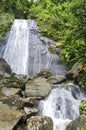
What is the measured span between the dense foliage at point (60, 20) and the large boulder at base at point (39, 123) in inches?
195

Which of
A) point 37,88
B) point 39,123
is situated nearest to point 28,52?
point 37,88

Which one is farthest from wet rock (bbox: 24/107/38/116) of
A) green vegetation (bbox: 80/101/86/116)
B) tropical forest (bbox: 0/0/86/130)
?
green vegetation (bbox: 80/101/86/116)

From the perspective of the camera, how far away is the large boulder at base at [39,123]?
11.3 meters

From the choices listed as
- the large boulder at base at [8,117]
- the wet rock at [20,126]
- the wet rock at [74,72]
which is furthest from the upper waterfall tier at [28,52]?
the wet rock at [20,126]

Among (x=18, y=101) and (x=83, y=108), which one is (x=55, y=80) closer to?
(x=83, y=108)

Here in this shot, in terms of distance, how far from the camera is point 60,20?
78.4ft

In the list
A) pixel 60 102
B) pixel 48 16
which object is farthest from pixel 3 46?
pixel 60 102

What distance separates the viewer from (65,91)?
15.1m

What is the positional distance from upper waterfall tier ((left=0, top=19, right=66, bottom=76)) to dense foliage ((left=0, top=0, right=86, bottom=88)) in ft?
2.27

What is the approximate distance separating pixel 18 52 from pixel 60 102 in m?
8.20

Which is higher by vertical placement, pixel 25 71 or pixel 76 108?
pixel 76 108

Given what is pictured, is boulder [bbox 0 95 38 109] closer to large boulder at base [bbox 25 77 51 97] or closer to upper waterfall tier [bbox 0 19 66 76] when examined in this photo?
large boulder at base [bbox 25 77 51 97]

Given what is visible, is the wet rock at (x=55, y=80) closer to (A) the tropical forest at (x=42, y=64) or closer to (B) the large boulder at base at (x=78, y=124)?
(A) the tropical forest at (x=42, y=64)

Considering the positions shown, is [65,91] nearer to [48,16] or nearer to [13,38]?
[13,38]
